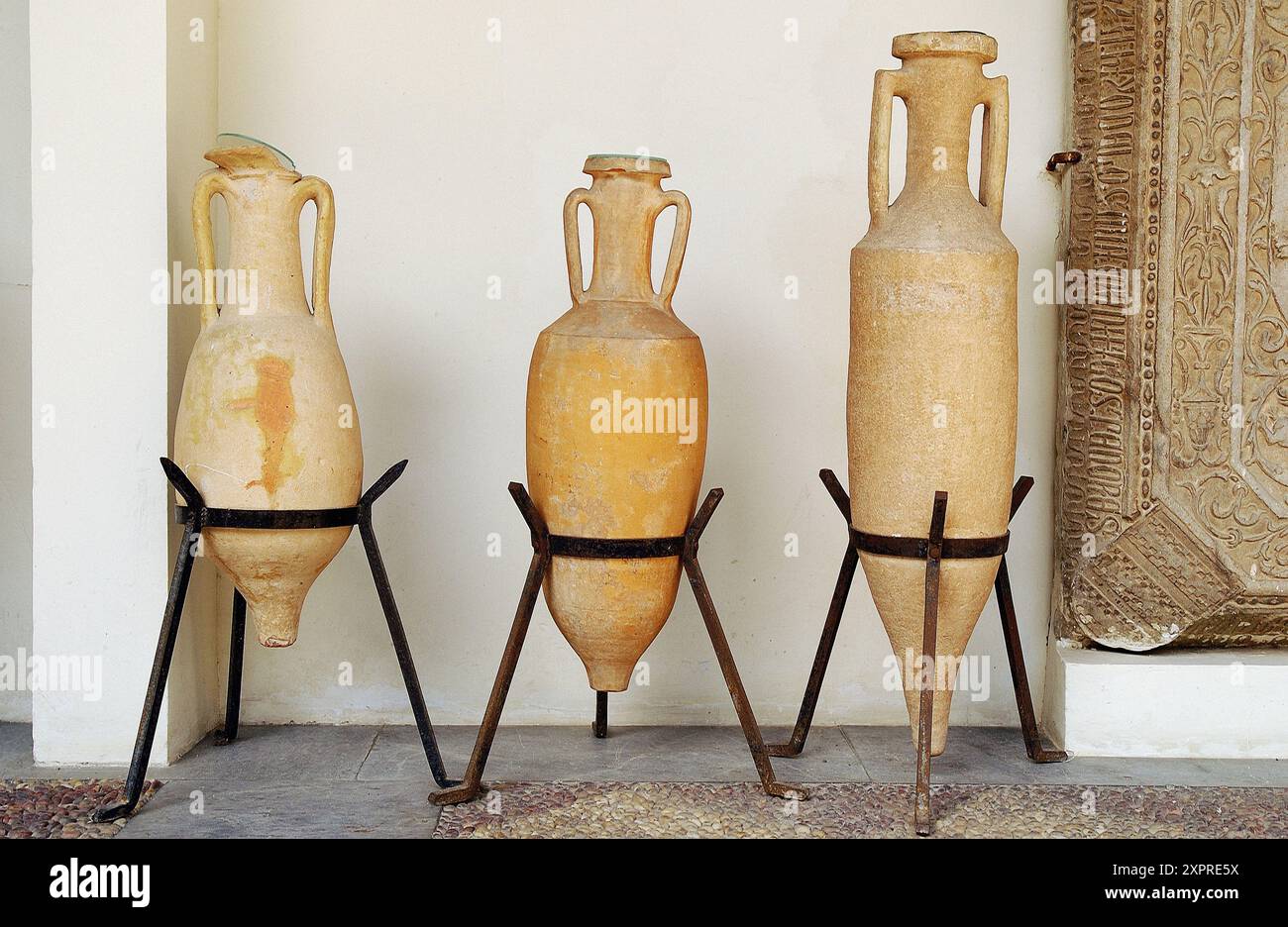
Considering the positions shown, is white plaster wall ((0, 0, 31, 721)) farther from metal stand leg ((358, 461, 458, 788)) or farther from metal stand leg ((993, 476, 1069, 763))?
metal stand leg ((993, 476, 1069, 763))

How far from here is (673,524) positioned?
318cm

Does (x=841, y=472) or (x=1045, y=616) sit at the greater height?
(x=841, y=472)

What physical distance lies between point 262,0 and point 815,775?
2.71 m

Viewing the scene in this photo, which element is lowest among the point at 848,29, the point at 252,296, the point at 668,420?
the point at 668,420

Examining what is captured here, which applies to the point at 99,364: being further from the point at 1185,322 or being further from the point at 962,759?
the point at 1185,322

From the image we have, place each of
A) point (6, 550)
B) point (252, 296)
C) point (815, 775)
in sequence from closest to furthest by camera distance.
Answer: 1. point (252, 296)
2. point (815, 775)
3. point (6, 550)

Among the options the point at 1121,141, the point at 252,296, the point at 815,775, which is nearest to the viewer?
the point at 252,296

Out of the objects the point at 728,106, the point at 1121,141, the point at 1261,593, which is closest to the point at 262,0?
the point at 728,106

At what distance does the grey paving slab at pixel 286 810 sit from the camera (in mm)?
2895

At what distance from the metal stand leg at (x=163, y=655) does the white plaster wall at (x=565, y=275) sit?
2.44 ft

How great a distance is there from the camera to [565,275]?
3.80 m

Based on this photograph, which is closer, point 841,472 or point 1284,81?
point 1284,81

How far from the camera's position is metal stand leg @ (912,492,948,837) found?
2.98m

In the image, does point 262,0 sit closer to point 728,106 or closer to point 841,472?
point 728,106
